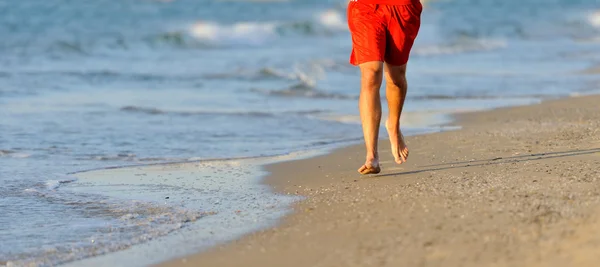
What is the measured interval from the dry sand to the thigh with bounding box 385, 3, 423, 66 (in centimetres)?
68

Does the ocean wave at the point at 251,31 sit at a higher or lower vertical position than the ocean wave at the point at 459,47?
lower

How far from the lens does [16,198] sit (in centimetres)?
535

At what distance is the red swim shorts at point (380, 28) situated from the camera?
204 inches

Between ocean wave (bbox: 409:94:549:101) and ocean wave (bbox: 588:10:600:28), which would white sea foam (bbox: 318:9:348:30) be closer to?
ocean wave (bbox: 588:10:600:28)

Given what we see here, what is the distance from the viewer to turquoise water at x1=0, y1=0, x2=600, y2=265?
4910 mm

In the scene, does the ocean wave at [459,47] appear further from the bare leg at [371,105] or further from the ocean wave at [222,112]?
the bare leg at [371,105]

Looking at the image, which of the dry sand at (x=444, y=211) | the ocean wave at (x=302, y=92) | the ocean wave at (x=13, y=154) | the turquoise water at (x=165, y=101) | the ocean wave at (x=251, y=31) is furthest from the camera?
the ocean wave at (x=251, y=31)

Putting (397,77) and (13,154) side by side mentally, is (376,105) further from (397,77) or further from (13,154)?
(13,154)

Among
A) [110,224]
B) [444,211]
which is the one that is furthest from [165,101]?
[444,211]

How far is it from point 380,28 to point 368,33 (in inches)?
2.8

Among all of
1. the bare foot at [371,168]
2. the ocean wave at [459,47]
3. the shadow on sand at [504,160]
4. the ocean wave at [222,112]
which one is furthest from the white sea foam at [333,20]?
the bare foot at [371,168]

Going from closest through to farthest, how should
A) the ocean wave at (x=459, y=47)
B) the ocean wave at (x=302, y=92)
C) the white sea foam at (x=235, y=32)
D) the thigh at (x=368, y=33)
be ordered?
the thigh at (x=368, y=33), the ocean wave at (x=302, y=92), the ocean wave at (x=459, y=47), the white sea foam at (x=235, y=32)

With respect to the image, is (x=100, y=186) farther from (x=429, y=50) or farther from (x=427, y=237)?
(x=429, y=50)

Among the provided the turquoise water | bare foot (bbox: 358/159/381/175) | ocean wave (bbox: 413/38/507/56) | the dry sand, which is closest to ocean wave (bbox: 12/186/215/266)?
the turquoise water
